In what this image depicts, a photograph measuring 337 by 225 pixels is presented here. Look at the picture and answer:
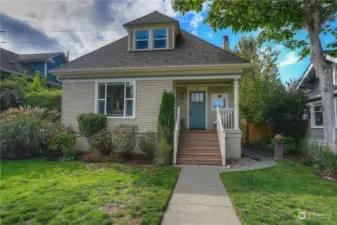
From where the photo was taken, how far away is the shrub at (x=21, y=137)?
7.47 m

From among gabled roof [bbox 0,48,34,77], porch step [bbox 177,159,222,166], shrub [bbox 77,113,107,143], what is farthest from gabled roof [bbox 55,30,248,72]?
gabled roof [bbox 0,48,34,77]

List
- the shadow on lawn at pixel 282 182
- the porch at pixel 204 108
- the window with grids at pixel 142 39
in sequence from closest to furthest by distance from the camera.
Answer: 1. the shadow on lawn at pixel 282 182
2. the porch at pixel 204 108
3. the window with grids at pixel 142 39

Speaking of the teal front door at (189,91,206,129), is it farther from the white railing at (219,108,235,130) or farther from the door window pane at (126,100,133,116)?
the door window pane at (126,100,133,116)

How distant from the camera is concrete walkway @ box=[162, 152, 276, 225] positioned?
2.97 meters

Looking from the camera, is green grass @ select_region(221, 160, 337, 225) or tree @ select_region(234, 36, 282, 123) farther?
tree @ select_region(234, 36, 282, 123)

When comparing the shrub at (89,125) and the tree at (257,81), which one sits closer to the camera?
the shrub at (89,125)

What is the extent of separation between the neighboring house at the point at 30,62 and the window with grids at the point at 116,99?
1164 cm

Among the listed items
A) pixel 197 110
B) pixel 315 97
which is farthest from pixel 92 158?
pixel 315 97

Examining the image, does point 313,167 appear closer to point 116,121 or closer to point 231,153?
point 231,153

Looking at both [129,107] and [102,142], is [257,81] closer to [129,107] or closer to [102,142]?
[129,107]

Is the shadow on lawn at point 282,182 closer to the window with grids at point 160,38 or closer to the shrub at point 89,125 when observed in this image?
the shrub at point 89,125

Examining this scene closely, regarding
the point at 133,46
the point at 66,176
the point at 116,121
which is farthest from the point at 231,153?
the point at 133,46

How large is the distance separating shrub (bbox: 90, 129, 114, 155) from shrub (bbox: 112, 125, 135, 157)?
0.29m

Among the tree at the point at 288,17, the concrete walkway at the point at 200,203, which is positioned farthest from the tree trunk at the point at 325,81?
the concrete walkway at the point at 200,203
